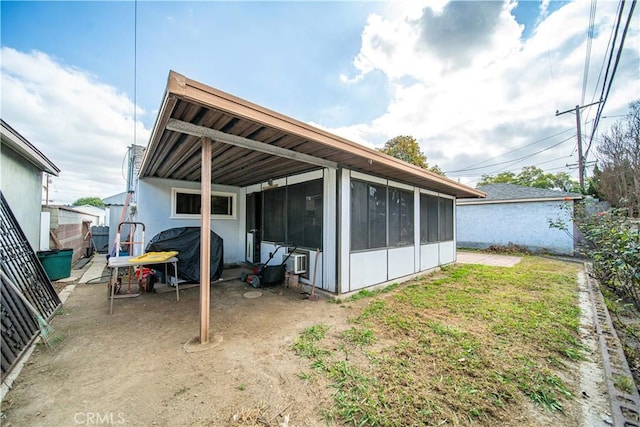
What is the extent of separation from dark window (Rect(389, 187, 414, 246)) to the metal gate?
5.46 m

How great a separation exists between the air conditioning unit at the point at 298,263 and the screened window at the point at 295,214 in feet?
0.99

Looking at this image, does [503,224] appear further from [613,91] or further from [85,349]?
[85,349]

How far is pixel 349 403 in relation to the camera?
1806 millimetres

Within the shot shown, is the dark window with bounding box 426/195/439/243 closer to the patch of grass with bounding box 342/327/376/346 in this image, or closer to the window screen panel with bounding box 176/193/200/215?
the patch of grass with bounding box 342/327/376/346

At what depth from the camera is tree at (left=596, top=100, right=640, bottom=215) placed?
5.03m

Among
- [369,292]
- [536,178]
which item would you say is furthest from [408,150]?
[536,178]

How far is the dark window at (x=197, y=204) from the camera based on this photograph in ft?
21.3

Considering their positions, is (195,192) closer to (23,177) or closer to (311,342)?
(23,177)

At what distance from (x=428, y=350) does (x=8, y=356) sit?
3801 mm

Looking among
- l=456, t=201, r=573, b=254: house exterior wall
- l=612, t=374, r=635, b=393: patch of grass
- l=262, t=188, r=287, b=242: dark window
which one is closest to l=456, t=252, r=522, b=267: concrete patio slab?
l=456, t=201, r=573, b=254: house exterior wall

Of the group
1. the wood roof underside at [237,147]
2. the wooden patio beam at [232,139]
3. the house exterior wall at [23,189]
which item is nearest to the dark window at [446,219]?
the wood roof underside at [237,147]

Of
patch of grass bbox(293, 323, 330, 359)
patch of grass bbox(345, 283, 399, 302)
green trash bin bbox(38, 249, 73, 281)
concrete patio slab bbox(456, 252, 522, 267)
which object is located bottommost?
concrete patio slab bbox(456, 252, 522, 267)

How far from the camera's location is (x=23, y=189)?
4.82 metres

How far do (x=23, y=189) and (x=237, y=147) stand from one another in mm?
4882
